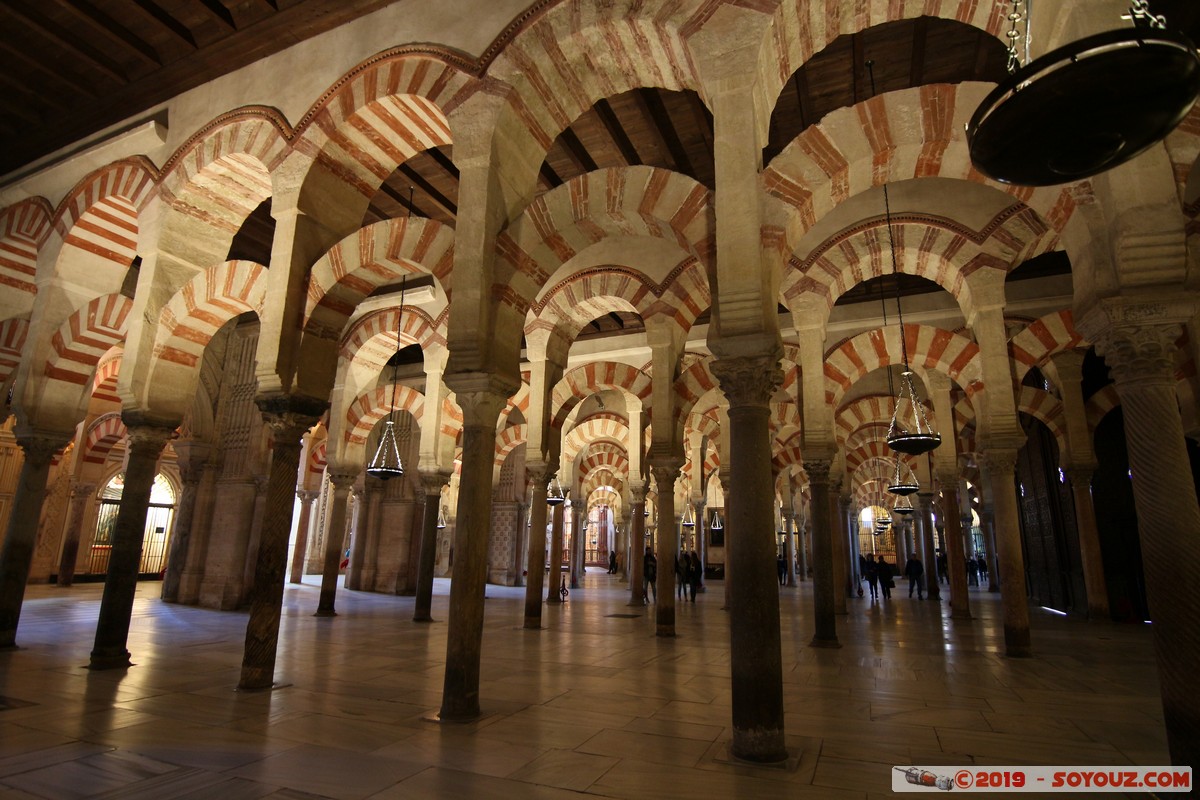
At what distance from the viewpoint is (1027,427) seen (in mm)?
12117

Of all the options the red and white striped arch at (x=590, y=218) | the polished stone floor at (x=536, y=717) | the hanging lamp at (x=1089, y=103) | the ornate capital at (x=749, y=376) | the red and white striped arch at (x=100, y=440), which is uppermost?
the red and white striped arch at (x=590, y=218)

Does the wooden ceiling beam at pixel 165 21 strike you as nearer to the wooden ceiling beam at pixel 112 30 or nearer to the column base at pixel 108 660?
the wooden ceiling beam at pixel 112 30

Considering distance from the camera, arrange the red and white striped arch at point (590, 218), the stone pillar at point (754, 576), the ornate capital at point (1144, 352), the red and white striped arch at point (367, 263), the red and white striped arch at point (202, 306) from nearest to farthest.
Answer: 1. the stone pillar at point (754, 576)
2. the ornate capital at point (1144, 352)
3. the red and white striped arch at point (590, 218)
4. the red and white striped arch at point (367, 263)
5. the red and white striped arch at point (202, 306)

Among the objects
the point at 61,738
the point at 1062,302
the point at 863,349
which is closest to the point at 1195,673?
the point at 61,738

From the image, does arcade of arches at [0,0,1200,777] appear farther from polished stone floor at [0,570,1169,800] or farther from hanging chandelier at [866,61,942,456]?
polished stone floor at [0,570,1169,800]

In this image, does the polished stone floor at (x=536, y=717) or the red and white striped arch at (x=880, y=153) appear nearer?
the polished stone floor at (x=536, y=717)

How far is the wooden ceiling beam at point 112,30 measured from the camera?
4.96 m

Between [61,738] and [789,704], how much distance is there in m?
3.91

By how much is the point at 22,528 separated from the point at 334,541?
13.2 ft

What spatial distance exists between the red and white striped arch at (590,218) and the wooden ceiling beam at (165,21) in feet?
11.4

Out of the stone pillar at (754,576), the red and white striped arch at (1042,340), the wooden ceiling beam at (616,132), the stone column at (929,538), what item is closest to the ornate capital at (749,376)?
the stone pillar at (754,576)

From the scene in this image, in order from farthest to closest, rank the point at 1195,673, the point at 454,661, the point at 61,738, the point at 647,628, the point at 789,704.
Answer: the point at 647,628
the point at 789,704
the point at 454,661
the point at 61,738
the point at 1195,673

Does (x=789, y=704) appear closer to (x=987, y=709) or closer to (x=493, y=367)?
(x=987, y=709)

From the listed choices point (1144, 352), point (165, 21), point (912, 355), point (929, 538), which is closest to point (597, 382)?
point (912, 355)
